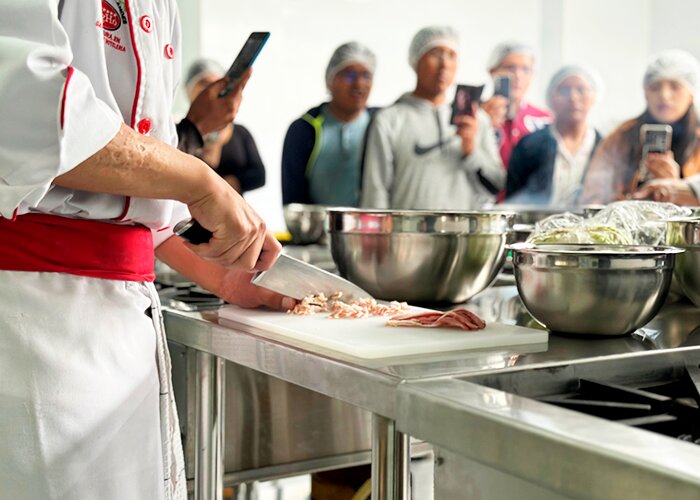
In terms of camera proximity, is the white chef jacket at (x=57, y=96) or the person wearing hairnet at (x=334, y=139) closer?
the white chef jacket at (x=57, y=96)

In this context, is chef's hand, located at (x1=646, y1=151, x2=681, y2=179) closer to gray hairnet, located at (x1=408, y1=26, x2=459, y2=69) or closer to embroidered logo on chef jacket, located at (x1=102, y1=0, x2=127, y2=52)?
gray hairnet, located at (x1=408, y1=26, x2=459, y2=69)

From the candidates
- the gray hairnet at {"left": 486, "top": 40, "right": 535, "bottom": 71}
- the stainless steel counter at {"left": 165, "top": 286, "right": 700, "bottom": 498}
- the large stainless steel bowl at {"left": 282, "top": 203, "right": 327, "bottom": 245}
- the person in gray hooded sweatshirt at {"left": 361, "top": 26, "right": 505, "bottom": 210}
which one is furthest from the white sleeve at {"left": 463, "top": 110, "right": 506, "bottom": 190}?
the stainless steel counter at {"left": 165, "top": 286, "right": 700, "bottom": 498}

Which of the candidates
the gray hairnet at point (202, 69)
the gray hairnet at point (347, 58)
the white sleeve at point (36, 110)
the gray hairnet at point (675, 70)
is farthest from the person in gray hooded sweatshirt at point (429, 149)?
the white sleeve at point (36, 110)

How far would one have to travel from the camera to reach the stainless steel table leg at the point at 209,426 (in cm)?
133

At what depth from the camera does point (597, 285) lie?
1121mm

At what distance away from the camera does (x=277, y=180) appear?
6.91 metres

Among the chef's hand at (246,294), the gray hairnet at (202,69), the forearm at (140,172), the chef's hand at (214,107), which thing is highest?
the gray hairnet at (202,69)

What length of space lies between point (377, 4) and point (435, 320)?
6.71 metres

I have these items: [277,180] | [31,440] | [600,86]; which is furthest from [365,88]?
[31,440]

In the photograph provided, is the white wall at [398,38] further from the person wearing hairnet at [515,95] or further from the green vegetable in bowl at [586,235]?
the green vegetable in bowl at [586,235]

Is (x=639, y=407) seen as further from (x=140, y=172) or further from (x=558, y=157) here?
(x=558, y=157)

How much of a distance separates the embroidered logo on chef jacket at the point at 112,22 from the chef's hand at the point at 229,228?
0.72 ft

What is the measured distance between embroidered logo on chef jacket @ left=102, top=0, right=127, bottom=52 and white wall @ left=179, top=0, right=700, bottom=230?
5.10m

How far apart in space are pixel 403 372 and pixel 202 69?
19.0ft
